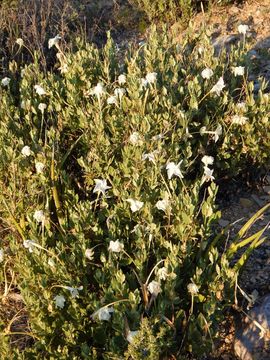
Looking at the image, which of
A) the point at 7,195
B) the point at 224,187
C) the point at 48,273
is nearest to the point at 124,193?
the point at 48,273

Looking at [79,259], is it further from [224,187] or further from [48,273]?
[224,187]

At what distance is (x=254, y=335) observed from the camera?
9.10 feet

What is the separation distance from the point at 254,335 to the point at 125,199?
983 millimetres

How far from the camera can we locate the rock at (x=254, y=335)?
2.70 meters

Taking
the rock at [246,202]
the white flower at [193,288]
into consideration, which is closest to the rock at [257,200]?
the rock at [246,202]

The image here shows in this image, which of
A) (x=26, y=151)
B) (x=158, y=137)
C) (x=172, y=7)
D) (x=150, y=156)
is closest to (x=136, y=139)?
(x=158, y=137)

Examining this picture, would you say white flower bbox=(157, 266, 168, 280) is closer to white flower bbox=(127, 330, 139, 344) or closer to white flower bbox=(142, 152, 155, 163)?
white flower bbox=(127, 330, 139, 344)

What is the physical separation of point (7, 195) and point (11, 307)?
0.71 meters

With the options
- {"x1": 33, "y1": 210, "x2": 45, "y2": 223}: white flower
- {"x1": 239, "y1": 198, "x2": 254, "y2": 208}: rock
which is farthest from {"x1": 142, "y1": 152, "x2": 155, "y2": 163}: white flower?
{"x1": 239, "y1": 198, "x2": 254, "y2": 208}: rock

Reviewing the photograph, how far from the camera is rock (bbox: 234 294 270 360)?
270 cm

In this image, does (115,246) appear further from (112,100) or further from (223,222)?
(112,100)

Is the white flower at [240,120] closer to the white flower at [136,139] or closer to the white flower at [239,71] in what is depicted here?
the white flower at [239,71]

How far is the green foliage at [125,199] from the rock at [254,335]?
0.20 metres

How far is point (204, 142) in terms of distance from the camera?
3676 mm
